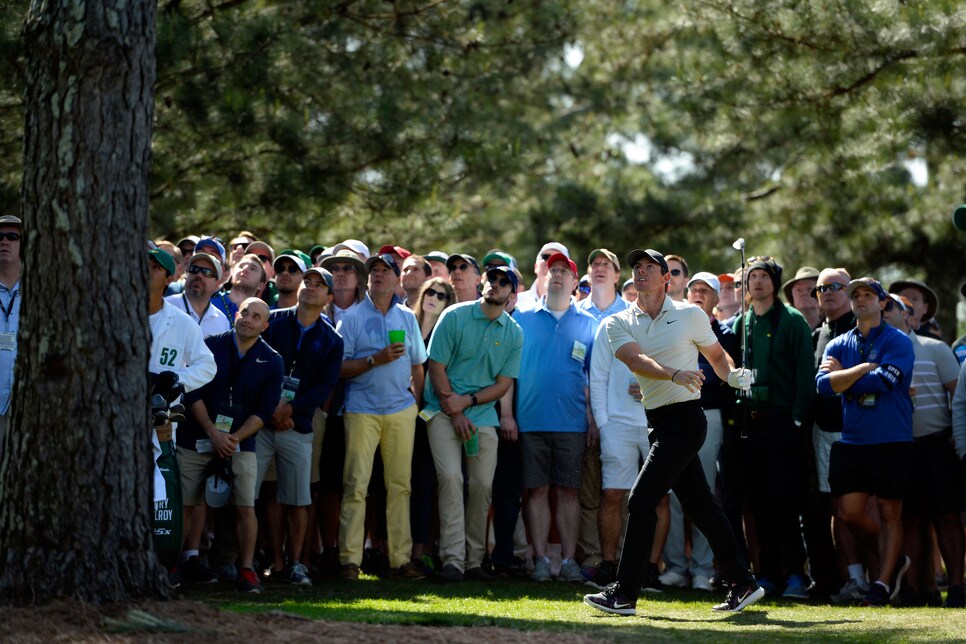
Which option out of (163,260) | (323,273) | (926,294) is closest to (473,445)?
(323,273)

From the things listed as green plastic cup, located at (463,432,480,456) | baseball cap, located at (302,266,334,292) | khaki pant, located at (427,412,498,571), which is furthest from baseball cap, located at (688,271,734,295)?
baseball cap, located at (302,266,334,292)

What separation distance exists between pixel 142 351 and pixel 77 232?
653 millimetres

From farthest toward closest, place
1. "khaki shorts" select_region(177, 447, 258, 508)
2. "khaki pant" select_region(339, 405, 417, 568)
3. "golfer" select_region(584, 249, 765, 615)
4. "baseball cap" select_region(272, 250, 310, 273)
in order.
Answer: "baseball cap" select_region(272, 250, 310, 273) < "khaki pant" select_region(339, 405, 417, 568) < "khaki shorts" select_region(177, 447, 258, 508) < "golfer" select_region(584, 249, 765, 615)

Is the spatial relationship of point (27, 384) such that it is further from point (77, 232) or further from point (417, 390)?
point (417, 390)

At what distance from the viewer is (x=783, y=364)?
10250mm

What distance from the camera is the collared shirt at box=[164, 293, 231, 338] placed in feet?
32.0

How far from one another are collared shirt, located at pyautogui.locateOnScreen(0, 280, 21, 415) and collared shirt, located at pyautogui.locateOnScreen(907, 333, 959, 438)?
6.73 meters

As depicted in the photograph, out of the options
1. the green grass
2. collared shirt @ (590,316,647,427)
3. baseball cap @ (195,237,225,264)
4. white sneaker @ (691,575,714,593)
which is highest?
baseball cap @ (195,237,225,264)

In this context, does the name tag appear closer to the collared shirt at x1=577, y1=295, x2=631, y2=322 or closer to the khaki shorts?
the collared shirt at x1=577, y1=295, x2=631, y2=322

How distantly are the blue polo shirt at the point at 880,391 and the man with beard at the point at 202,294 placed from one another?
4.67 m

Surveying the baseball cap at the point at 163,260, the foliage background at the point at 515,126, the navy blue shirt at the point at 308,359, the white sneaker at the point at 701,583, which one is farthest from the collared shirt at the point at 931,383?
the baseball cap at the point at 163,260

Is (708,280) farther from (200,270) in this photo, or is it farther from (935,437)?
(200,270)

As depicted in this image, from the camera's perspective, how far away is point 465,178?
16.7 metres

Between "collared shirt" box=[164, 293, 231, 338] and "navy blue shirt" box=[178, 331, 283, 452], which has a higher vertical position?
"collared shirt" box=[164, 293, 231, 338]
